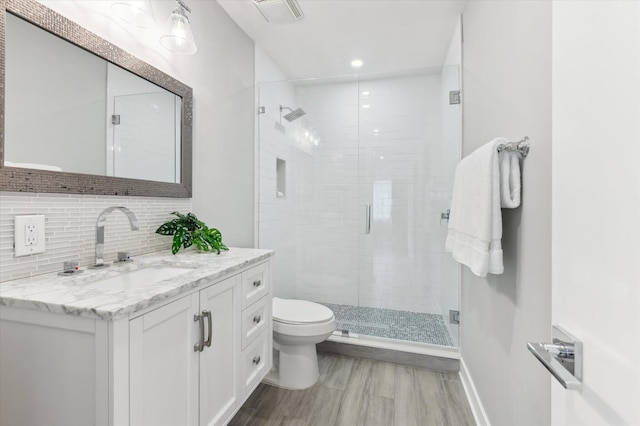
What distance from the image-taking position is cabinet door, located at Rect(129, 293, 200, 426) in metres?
0.86

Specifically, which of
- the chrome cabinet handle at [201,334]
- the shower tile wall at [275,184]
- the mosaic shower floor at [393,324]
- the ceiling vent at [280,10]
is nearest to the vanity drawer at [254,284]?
the chrome cabinet handle at [201,334]

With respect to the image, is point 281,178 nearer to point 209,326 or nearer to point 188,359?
point 209,326

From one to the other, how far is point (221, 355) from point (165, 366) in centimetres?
33

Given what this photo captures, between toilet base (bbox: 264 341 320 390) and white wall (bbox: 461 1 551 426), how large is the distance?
0.99 m

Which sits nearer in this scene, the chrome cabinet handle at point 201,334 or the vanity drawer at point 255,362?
the chrome cabinet handle at point 201,334

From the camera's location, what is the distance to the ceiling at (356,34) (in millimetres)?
2107

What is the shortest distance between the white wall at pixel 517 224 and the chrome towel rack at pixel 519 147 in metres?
Answer: 0.03

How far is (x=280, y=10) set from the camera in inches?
76.6

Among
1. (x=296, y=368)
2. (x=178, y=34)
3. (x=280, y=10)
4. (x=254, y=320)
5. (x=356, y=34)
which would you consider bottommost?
(x=296, y=368)

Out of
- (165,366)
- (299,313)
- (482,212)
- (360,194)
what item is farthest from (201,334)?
(360,194)

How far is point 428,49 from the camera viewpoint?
2660mm

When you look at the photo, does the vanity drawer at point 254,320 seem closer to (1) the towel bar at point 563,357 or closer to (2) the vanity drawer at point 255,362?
(2) the vanity drawer at point 255,362

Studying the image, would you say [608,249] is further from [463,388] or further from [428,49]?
[428,49]

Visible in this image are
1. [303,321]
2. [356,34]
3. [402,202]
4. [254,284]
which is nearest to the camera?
[254,284]
